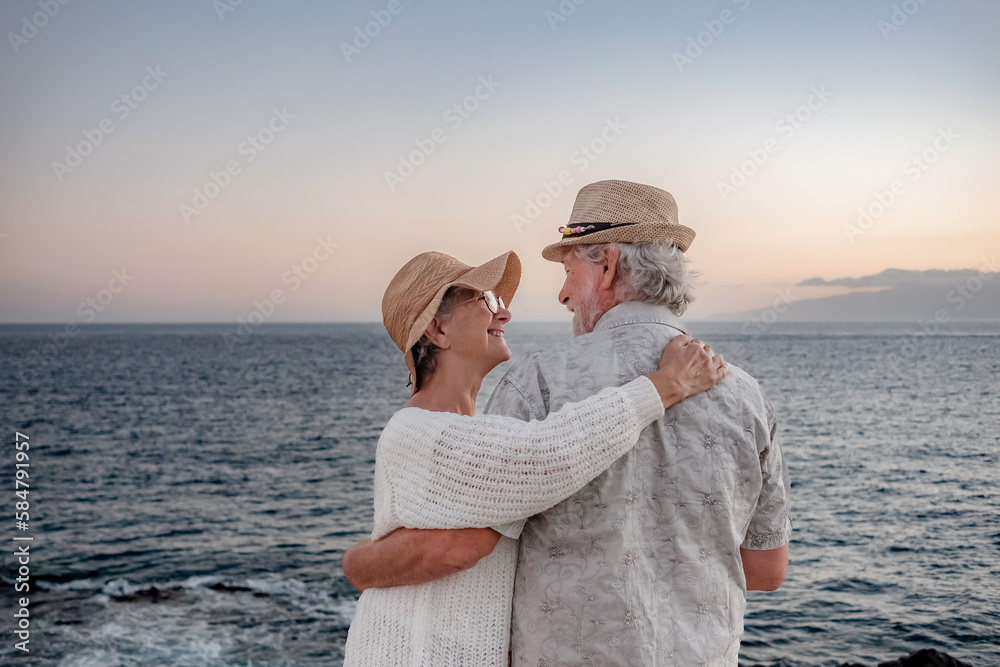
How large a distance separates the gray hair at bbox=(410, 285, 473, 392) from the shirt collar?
49 cm

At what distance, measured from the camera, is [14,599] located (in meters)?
12.2

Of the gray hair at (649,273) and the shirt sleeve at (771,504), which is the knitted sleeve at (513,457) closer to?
the gray hair at (649,273)

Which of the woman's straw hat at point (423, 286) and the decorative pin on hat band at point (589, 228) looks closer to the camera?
the decorative pin on hat band at point (589, 228)

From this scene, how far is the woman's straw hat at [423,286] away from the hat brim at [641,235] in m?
0.26

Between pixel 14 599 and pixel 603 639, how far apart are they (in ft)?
45.7

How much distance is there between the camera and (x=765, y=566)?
2.24 meters

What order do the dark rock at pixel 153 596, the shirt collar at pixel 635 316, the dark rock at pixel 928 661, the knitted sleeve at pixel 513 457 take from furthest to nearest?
the dark rock at pixel 153 596 → the dark rock at pixel 928 661 → the shirt collar at pixel 635 316 → the knitted sleeve at pixel 513 457

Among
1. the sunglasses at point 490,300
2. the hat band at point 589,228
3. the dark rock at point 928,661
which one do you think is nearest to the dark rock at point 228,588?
the dark rock at point 928,661

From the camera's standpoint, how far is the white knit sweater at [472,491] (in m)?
1.74

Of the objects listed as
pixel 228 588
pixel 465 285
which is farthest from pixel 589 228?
pixel 228 588

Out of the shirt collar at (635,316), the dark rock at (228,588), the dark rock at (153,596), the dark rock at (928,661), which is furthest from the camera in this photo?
the dark rock at (228,588)

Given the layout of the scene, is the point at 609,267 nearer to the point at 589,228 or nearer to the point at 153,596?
the point at 589,228

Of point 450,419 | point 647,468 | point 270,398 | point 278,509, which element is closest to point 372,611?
point 450,419

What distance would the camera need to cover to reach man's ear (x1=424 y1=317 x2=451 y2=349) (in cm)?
230
